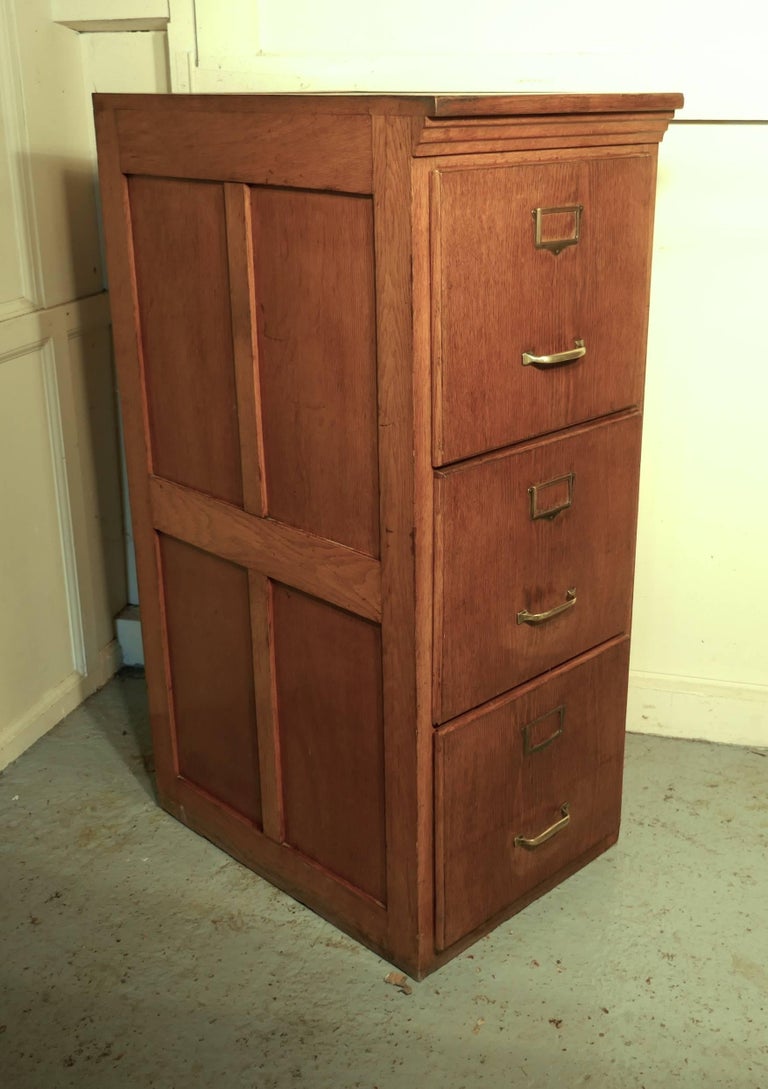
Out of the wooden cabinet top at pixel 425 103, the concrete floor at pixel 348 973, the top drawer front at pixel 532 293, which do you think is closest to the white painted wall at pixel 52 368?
the concrete floor at pixel 348 973

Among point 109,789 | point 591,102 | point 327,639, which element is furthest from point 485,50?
point 109,789

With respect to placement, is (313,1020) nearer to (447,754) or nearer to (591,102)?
(447,754)

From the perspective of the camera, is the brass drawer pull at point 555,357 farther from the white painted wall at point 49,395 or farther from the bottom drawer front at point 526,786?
the white painted wall at point 49,395

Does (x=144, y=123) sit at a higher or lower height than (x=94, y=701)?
higher

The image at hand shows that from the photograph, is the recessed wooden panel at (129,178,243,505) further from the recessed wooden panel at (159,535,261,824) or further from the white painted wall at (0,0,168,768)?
the white painted wall at (0,0,168,768)

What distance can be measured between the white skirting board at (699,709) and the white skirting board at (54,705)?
52.6 inches

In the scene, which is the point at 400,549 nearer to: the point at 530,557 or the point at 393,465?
the point at 393,465

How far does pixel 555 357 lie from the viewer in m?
1.82

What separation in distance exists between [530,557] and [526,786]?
443mm

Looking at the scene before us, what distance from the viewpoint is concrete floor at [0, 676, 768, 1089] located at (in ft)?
6.03

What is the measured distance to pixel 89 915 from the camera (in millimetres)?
2186

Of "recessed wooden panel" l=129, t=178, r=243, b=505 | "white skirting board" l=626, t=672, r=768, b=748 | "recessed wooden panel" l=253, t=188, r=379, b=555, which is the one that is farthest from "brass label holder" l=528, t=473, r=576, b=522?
"white skirting board" l=626, t=672, r=768, b=748

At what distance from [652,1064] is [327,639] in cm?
85

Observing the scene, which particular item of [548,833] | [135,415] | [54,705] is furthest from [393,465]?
[54,705]
